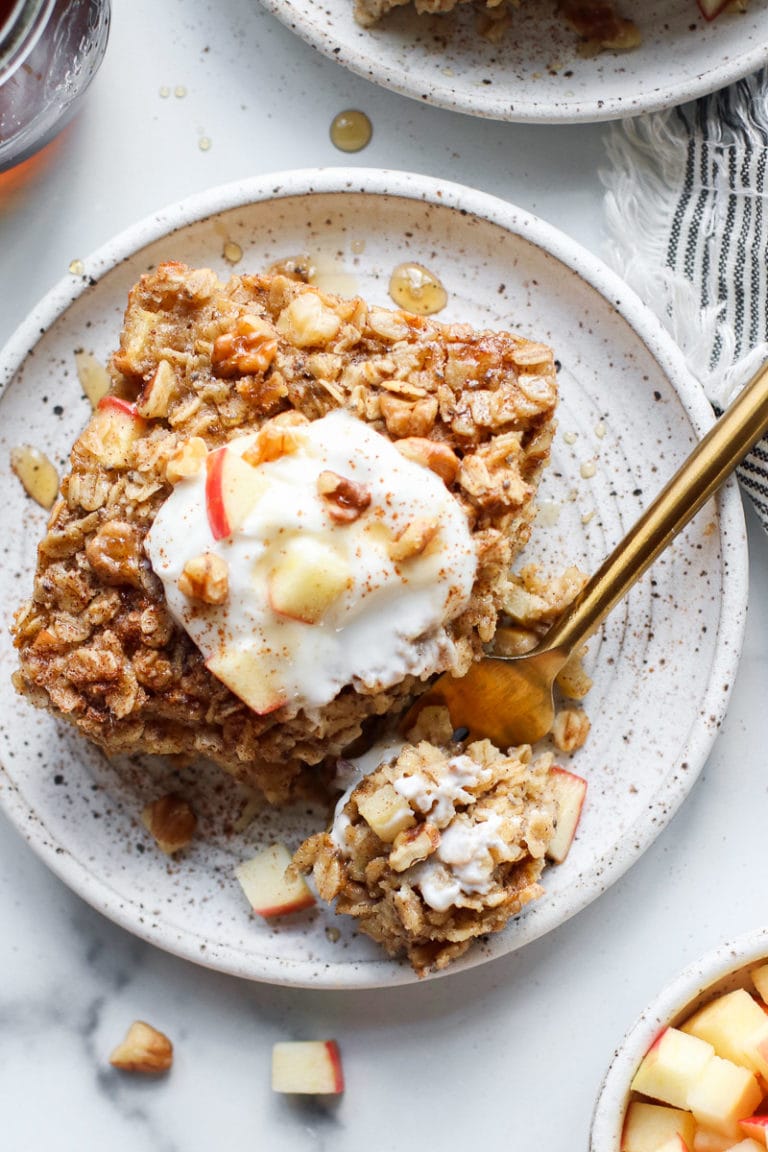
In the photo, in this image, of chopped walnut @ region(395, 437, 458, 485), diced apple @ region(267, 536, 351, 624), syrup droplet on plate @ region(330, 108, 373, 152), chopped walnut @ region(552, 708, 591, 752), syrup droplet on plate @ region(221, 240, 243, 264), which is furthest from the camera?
syrup droplet on plate @ region(330, 108, 373, 152)

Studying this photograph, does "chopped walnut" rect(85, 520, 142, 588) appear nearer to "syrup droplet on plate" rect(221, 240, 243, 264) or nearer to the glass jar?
"syrup droplet on plate" rect(221, 240, 243, 264)

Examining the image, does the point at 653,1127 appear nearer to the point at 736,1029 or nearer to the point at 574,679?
the point at 736,1029

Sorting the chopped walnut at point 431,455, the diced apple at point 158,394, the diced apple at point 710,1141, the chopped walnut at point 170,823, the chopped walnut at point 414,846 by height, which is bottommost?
the chopped walnut at point 170,823

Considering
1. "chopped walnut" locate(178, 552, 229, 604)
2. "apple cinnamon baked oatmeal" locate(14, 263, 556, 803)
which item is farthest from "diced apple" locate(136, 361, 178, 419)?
"chopped walnut" locate(178, 552, 229, 604)

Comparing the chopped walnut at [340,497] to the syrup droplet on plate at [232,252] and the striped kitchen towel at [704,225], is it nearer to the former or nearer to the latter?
the syrup droplet on plate at [232,252]

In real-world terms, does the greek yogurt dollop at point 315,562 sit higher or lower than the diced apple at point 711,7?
lower

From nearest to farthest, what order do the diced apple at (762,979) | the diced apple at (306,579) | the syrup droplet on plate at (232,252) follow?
the diced apple at (306,579) < the diced apple at (762,979) < the syrup droplet on plate at (232,252)

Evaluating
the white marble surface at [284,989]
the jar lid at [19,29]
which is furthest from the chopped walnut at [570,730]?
the jar lid at [19,29]
